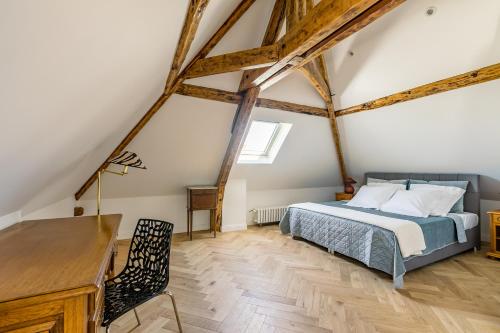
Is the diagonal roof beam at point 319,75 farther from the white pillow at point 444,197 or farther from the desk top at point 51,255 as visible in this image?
the desk top at point 51,255

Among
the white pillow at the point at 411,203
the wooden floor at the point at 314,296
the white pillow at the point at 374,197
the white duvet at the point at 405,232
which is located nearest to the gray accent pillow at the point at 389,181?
the white pillow at the point at 374,197

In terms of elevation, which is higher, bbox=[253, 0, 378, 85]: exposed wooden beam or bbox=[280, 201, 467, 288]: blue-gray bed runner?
bbox=[253, 0, 378, 85]: exposed wooden beam

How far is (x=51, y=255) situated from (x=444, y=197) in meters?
4.28

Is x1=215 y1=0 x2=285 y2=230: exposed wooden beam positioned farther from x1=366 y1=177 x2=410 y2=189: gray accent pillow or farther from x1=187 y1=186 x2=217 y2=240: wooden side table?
x1=366 y1=177 x2=410 y2=189: gray accent pillow

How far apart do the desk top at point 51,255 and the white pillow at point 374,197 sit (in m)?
3.52

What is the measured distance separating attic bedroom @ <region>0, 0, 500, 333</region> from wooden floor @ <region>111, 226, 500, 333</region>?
0.07 feet

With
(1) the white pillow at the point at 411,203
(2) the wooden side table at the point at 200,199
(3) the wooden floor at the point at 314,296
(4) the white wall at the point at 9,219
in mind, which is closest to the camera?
(4) the white wall at the point at 9,219

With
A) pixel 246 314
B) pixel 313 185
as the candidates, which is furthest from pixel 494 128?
pixel 246 314

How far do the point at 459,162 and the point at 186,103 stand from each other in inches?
156

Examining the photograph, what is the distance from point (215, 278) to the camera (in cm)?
261

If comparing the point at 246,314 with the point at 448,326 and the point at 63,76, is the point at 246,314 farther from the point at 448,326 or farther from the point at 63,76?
the point at 63,76

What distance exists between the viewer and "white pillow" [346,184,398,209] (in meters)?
3.79

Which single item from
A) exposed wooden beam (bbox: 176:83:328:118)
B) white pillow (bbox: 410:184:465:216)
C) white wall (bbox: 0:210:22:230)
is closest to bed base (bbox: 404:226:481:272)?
white pillow (bbox: 410:184:465:216)

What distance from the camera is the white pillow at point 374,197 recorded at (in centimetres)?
379
